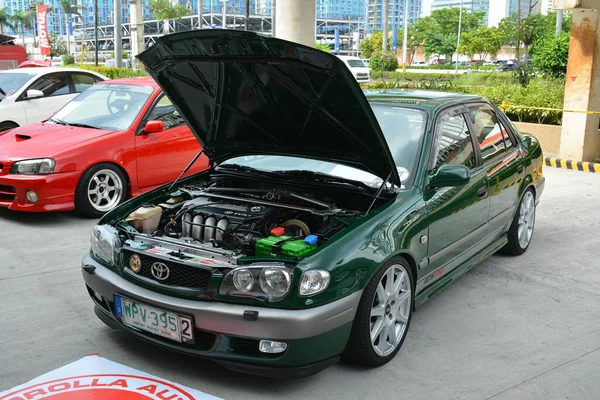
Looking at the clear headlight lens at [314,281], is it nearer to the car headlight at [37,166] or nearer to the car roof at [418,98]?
the car roof at [418,98]

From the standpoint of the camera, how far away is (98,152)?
7195 mm

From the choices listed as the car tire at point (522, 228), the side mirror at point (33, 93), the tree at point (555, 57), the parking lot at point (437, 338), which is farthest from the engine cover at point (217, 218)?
the tree at point (555, 57)

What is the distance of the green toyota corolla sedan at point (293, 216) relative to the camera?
3379 mm

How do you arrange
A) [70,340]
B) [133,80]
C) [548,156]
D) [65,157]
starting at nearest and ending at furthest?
[70,340] < [65,157] < [133,80] < [548,156]

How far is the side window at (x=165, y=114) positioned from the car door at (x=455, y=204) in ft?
13.1

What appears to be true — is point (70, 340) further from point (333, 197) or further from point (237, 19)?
point (237, 19)

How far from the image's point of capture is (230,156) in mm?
5070

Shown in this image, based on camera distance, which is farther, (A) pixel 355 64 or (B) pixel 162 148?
(A) pixel 355 64

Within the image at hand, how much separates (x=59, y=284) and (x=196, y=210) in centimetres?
176

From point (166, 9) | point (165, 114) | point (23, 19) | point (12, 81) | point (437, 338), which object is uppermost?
point (23, 19)

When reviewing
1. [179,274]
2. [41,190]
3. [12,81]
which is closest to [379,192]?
[179,274]

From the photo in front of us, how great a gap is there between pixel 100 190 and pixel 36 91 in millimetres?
4530

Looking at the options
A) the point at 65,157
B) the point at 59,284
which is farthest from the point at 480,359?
the point at 65,157

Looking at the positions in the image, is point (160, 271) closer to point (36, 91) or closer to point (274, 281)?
point (274, 281)
